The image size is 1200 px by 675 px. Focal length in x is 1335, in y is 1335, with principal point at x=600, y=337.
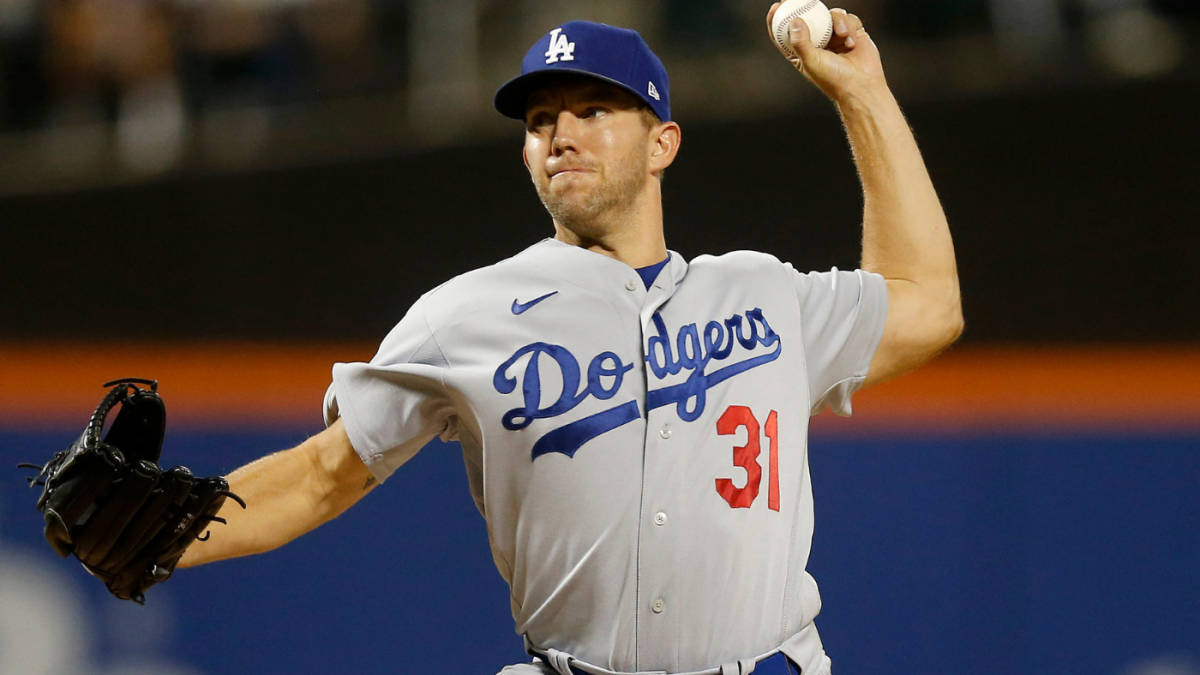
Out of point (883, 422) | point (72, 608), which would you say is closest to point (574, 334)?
point (883, 422)

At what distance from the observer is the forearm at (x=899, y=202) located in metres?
2.46

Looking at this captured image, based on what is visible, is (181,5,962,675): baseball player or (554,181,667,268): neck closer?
(181,5,962,675): baseball player

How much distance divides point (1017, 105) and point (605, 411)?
2.31 metres

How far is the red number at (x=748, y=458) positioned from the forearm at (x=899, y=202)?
485 mm

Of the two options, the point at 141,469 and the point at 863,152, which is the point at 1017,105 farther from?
the point at 141,469

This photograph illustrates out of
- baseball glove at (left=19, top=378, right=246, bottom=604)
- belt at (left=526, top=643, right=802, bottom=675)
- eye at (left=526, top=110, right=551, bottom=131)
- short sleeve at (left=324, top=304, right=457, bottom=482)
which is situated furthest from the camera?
eye at (left=526, top=110, right=551, bottom=131)

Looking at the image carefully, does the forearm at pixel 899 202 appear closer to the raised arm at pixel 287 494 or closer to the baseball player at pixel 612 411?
the baseball player at pixel 612 411

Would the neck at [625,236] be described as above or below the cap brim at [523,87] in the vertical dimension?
below

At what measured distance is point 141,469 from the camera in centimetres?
→ 193

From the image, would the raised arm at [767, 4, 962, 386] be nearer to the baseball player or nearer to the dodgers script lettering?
the baseball player

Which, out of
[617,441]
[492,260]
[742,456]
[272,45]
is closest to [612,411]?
[617,441]

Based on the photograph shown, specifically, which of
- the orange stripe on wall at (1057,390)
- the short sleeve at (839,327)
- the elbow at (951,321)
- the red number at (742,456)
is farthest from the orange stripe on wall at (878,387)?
the red number at (742,456)

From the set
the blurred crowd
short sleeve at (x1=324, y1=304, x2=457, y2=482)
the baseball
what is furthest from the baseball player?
the blurred crowd

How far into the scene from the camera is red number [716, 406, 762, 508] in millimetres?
2115
